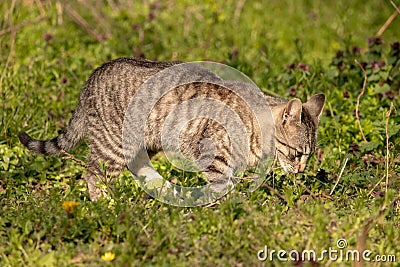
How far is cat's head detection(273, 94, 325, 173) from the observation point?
17.1ft

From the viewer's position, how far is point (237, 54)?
25.1 ft

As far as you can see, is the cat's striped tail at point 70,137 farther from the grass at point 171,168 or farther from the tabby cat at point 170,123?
the grass at point 171,168

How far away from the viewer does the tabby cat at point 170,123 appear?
207 inches

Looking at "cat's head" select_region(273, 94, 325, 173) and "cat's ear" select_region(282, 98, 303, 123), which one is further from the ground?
"cat's ear" select_region(282, 98, 303, 123)

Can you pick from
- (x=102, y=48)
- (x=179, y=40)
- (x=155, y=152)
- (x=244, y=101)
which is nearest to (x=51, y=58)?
(x=102, y=48)

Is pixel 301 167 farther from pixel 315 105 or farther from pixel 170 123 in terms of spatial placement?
pixel 170 123

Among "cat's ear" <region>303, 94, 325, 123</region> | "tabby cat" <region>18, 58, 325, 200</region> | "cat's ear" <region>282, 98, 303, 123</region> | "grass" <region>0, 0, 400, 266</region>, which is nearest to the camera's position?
"grass" <region>0, 0, 400, 266</region>

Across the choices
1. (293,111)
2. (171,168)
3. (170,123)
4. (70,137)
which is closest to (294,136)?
(293,111)

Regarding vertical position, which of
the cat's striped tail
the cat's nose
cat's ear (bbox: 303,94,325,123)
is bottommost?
the cat's nose

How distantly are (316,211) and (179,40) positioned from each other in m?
4.77

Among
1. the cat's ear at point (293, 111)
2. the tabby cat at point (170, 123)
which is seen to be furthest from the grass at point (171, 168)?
the cat's ear at point (293, 111)

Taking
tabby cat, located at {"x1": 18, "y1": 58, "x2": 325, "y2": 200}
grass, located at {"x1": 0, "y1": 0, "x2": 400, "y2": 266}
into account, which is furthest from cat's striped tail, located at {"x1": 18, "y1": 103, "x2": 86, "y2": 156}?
grass, located at {"x1": 0, "y1": 0, "x2": 400, "y2": 266}

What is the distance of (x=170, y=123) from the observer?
5410mm

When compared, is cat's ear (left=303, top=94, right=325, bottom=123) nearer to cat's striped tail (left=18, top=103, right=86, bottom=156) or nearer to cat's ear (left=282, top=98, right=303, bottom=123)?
cat's ear (left=282, top=98, right=303, bottom=123)
